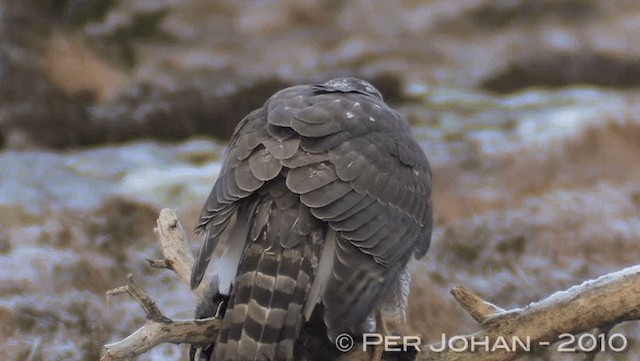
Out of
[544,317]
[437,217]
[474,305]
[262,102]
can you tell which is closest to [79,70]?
[262,102]

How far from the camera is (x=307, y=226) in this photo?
14.1 feet

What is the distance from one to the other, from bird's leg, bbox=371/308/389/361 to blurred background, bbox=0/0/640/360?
2.70 metres

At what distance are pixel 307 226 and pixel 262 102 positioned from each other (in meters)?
6.82

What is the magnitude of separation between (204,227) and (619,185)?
219 inches

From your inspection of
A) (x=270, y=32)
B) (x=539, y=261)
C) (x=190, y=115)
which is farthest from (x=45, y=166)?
(x=539, y=261)

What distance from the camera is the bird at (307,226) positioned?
13.4ft

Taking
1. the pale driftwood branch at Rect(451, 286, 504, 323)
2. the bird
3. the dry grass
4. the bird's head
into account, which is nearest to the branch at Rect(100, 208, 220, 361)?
the bird

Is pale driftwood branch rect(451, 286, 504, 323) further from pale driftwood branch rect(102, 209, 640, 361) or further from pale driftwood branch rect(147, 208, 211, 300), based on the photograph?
pale driftwood branch rect(147, 208, 211, 300)

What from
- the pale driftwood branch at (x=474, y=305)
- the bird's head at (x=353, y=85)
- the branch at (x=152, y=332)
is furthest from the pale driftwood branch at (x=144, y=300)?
A: the bird's head at (x=353, y=85)

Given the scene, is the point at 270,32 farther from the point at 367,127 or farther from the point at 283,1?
the point at 367,127

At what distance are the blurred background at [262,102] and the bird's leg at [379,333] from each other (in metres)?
2.70

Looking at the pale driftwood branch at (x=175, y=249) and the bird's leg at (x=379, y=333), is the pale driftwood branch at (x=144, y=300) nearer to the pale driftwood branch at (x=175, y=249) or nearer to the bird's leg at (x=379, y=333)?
the pale driftwood branch at (x=175, y=249)

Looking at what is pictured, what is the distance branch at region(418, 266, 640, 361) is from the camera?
425 centimetres

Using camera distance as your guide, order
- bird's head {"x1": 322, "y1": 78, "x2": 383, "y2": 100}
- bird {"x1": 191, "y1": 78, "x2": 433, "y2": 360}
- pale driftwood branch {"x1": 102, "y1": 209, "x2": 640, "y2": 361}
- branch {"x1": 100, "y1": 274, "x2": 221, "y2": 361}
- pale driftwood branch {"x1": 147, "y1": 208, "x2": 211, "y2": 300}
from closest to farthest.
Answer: branch {"x1": 100, "y1": 274, "x2": 221, "y2": 361}
bird {"x1": 191, "y1": 78, "x2": 433, "y2": 360}
pale driftwood branch {"x1": 102, "y1": 209, "x2": 640, "y2": 361}
pale driftwood branch {"x1": 147, "y1": 208, "x2": 211, "y2": 300}
bird's head {"x1": 322, "y1": 78, "x2": 383, "y2": 100}
